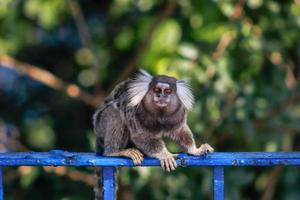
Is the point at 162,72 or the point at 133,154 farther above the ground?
the point at 162,72

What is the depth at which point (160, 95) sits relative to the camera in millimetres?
3531

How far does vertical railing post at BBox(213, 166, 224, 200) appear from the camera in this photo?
279cm

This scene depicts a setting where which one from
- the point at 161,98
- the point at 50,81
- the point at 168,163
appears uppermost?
the point at 50,81

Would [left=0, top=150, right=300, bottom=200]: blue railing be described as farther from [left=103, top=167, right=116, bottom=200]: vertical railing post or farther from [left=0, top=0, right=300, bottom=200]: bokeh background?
[left=0, top=0, right=300, bottom=200]: bokeh background

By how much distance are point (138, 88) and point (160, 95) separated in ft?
0.35

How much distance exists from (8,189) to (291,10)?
235cm

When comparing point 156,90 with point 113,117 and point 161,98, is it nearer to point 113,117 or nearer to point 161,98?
point 161,98

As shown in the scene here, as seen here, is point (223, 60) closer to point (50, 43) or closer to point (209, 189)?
point (209, 189)

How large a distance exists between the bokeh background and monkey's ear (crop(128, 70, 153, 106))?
0.80m

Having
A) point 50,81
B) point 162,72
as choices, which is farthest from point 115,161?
point 50,81

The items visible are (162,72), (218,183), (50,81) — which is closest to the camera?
(218,183)

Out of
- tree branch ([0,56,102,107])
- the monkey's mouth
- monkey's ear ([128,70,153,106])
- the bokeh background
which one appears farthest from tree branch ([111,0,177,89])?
the monkey's mouth

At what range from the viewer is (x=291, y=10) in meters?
4.85

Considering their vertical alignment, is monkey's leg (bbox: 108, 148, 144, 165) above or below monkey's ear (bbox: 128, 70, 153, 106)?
→ below
